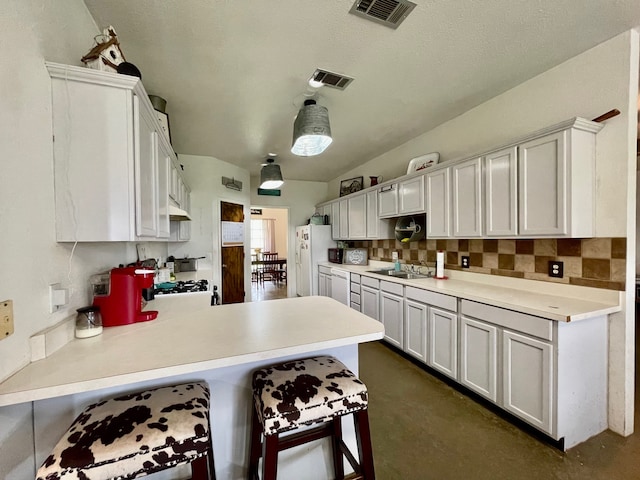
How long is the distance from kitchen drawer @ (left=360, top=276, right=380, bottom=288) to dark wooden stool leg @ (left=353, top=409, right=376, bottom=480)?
2.29m

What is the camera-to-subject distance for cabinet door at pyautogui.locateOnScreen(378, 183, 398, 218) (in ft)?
11.7

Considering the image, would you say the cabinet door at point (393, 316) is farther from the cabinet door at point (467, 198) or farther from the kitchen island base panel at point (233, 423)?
the kitchen island base panel at point (233, 423)

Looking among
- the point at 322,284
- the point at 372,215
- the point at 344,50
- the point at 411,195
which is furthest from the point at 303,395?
the point at 322,284

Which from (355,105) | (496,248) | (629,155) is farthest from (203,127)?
(629,155)

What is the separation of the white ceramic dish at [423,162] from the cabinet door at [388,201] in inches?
12.0

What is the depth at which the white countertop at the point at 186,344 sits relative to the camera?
88 centimetres

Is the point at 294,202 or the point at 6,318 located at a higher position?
the point at 294,202

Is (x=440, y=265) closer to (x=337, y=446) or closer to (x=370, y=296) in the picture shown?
(x=370, y=296)

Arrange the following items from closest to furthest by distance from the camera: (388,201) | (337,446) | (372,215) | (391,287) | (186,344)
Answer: (186,344), (337,446), (391,287), (388,201), (372,215)

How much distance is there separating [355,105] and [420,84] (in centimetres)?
64

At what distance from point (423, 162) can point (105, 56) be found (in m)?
3.11

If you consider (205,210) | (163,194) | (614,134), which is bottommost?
(163,194)

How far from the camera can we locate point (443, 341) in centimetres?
244

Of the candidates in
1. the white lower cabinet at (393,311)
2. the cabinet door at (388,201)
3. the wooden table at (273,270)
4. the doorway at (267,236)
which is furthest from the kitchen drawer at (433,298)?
the doorway at (267,236)
